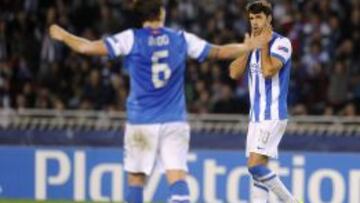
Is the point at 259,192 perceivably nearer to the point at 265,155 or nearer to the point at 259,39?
the point at 265,155

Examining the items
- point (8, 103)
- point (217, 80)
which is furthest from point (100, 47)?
point (8, 103)

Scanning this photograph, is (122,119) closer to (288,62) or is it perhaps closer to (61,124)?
(61,124)

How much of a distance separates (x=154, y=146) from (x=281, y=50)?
1455 millimetres

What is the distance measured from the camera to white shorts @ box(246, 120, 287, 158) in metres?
10.3

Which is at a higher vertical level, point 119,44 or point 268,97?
point 119,44

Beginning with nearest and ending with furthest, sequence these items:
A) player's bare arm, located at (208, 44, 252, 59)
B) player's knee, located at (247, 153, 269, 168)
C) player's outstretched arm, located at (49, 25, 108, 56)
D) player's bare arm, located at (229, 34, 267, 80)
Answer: player's outstretched arm, located at (49, 25, 108, 56)
player's bare arm, located at (208, 44, 252, 59)
player's bare arm, located at (229, 34, 267, 80)
player's knee, located at (247, 153, 269, 168)

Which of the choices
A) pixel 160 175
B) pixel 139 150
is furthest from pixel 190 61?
pixel 139 150

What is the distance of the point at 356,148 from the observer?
14648 millimetres

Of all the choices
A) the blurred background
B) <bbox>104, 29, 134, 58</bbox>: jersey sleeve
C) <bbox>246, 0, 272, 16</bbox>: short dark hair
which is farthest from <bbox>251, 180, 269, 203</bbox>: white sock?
the blurred background

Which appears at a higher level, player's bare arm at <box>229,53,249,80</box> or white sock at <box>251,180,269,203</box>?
player's bare arm at <box>229,53,249,80</box>

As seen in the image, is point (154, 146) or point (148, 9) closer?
point (148, 9)

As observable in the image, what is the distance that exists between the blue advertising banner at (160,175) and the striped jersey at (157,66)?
12.9ft

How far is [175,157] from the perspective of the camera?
9672 mm

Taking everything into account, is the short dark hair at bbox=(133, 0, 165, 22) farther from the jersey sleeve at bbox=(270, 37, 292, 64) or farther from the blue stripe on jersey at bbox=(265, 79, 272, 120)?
the blue stripe on jersey at bbox=(265, 79, 272, 120)
